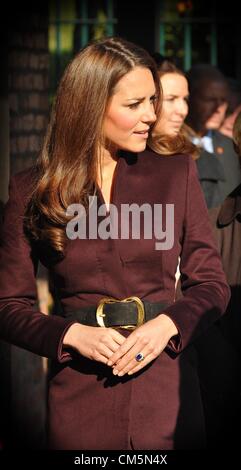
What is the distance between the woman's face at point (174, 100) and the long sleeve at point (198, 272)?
1544 mm

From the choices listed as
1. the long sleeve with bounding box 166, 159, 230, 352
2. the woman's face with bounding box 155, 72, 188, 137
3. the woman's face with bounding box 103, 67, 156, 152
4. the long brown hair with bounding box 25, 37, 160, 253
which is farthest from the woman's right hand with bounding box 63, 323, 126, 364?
the woman's face with bounding box 155, 72, 188, 137

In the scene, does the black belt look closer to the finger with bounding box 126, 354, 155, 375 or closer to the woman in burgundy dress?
the woman in burgundy dress

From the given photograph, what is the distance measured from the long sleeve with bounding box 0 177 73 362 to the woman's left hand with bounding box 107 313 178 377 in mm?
216

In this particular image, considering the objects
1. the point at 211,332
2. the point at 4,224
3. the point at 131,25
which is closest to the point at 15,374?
the point at 211,332

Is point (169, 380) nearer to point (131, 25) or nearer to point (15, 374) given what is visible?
point (15, 374)

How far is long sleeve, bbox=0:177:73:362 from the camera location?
3260mm

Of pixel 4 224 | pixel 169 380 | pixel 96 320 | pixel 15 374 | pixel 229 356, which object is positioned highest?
pixel 4 224

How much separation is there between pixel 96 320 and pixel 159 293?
0.23 meters

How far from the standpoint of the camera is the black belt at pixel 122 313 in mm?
3209

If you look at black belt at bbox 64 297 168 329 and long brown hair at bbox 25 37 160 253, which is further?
long brown hair at bbox 25 37 160 253

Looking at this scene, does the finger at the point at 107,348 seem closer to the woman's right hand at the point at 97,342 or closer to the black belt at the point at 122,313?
the woman's right hand at the point at 97,342

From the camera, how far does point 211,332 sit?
13.1ft

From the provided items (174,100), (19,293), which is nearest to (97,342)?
(19,293)

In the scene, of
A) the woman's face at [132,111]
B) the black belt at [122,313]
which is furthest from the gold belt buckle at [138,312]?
the woman's face at [132,111]
